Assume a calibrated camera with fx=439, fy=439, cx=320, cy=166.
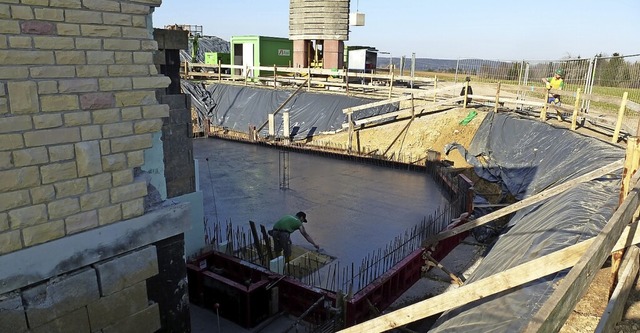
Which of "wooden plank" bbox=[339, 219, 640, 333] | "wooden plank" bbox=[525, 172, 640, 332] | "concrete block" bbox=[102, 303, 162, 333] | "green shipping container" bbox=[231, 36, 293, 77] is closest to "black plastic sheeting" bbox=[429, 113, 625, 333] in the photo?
"wooden plank" bbox=[339, 219, 640, 333]

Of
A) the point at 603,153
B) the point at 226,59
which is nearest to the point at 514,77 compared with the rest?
the point at 603,153

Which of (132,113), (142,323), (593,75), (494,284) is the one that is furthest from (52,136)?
(593,75)

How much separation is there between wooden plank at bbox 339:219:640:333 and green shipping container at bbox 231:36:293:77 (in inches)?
1002

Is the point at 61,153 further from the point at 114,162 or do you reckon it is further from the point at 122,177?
the point at 122,177

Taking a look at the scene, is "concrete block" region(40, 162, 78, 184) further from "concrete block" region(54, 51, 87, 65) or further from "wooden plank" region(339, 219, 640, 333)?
"wooden plank" region(339, 219, 640, 333)

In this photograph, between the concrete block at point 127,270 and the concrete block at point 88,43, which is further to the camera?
the concrete block at point 127,270

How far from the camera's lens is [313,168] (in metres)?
14.7

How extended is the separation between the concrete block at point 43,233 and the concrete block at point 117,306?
716mm

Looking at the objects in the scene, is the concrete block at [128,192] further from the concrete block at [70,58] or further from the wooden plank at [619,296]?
the wooden plank at [619,296]

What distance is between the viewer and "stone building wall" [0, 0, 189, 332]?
119 inches

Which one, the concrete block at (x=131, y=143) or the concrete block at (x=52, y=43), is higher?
the concrete block at (x=52, y=43)

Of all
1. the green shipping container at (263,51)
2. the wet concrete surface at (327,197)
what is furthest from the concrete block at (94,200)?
the green shipping container at (263,51)

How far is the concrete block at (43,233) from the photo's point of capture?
3.15m

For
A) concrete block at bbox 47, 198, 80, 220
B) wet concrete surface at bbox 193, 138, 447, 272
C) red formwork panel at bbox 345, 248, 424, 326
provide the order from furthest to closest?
wet concrete surface at bbox 193, 138, 447, 272 < red formwork panel at bbox 345, 248, 424, 326 < concrete block at bbox 47, 198, 80, 220
